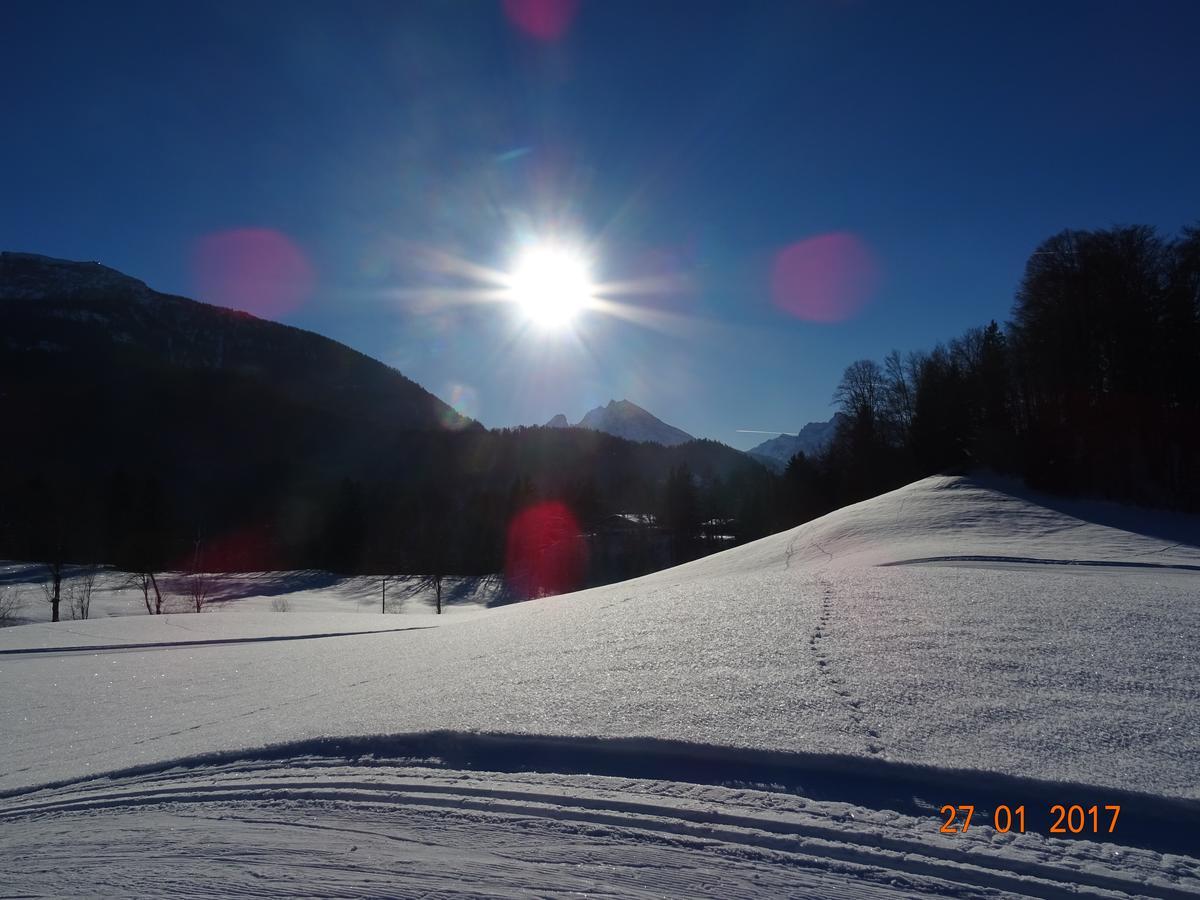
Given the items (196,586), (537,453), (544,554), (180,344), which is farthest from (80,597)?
(180,344)

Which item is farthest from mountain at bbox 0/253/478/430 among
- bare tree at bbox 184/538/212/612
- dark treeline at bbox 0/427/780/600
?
bare tree at bbox 184/538/212/612

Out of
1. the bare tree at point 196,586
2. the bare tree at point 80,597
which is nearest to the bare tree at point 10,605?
the bare tree at point 80,597

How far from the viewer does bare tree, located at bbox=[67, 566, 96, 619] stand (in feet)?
111

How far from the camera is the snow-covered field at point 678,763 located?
3.07m

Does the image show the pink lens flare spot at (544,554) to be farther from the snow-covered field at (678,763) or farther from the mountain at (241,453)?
the snow-covered field at (678,763)

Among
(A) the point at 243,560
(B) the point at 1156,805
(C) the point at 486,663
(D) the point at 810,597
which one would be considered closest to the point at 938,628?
(D) the point at 810,597

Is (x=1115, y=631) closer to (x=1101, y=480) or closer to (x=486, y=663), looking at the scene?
(x=486, y=663)

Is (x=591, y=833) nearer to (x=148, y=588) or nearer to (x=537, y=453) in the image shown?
(x=148, y=588)

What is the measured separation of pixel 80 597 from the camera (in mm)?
34844

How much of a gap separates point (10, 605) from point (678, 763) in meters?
44.8
